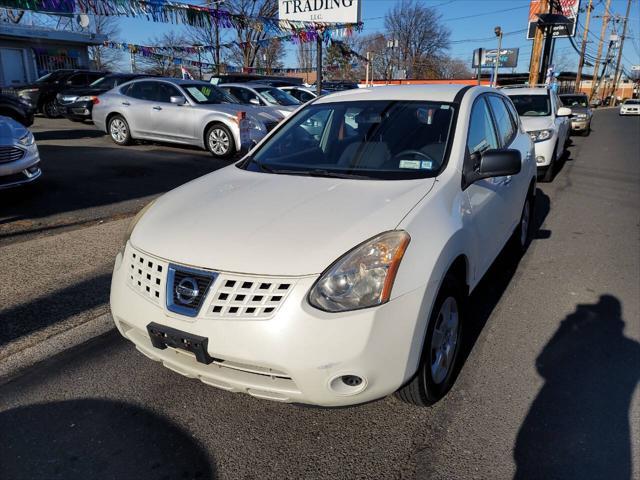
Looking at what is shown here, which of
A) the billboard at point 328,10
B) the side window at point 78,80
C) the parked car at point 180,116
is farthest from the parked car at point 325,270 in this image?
the side window at point 78,80

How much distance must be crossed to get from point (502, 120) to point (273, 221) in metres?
2.90

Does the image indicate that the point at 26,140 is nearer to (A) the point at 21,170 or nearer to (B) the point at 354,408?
(A) the point at 21,170

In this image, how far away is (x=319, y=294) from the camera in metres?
2.07

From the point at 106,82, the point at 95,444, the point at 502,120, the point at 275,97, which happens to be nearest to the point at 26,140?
the point at 95,444

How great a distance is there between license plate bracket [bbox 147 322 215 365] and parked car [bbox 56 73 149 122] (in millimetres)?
15013

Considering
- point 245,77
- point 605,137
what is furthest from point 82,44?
point 605,137

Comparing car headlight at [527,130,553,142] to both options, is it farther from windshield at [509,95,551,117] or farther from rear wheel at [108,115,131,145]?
rear wheel at [108,115,131,145]

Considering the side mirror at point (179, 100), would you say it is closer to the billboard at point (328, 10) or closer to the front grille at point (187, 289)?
the billboard at point (328, 10)

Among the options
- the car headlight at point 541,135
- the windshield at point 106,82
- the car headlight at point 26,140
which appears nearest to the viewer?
the car headlight at point 26,140

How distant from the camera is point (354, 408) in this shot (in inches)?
106

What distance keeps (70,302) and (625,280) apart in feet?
16.0

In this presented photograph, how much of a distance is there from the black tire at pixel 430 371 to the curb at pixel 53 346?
2.20m

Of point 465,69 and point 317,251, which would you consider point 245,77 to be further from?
point 465,69

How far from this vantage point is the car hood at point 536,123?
8.89 metres
